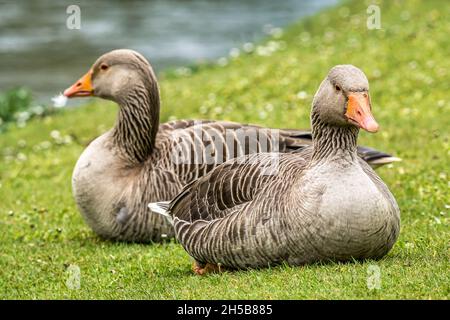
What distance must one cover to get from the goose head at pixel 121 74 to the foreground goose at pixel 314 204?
2523 mm

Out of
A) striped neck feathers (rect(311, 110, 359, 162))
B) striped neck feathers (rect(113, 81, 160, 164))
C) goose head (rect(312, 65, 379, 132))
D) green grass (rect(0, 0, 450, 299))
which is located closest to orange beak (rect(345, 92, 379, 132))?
goose head (rect(312, 65, 379, 132))

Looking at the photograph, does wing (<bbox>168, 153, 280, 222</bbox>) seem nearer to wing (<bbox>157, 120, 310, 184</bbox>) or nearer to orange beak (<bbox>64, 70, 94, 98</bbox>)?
wing (<bbox>157, 120, 310, 184</bbox>)

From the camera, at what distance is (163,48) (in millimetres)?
24734

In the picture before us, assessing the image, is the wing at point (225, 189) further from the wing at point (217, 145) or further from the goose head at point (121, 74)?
the goose head at point (121, 74)

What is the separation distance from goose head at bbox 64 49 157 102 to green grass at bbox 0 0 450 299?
163 cm

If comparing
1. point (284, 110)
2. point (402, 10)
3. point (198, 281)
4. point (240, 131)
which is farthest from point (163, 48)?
point (198, 281)

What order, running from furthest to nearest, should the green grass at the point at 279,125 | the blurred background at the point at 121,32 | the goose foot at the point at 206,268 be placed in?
the blurred background at the point at 121,32
the goose foot at the point at 206,268
the green grass at the point at 279,125

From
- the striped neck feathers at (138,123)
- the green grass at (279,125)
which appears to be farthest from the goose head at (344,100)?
the striped neck feathers at (138,123)

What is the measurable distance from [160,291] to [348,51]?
38.2 feet

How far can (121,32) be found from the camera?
2645 centimetres

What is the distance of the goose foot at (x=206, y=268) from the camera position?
22.7 feet

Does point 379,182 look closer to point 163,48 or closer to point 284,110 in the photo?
point 284,110

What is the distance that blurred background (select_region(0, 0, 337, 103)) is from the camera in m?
22.7

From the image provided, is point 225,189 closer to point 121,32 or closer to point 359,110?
point 359,110
